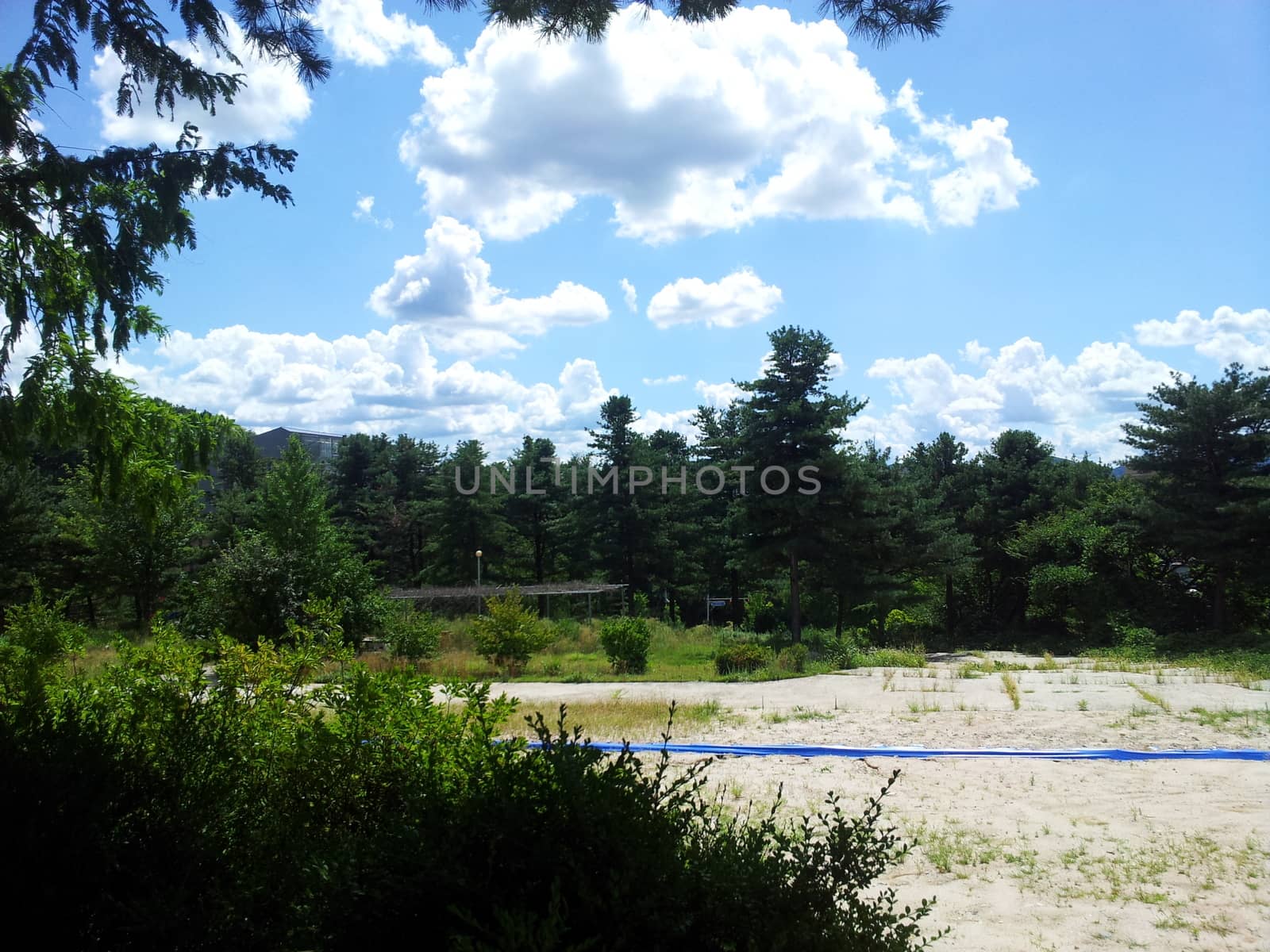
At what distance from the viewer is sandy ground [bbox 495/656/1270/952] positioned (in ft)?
13.2

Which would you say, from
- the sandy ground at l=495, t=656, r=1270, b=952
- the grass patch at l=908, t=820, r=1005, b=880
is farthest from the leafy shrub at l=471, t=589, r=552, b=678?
the grass patch at l=908, t=820, r=1005, b=880

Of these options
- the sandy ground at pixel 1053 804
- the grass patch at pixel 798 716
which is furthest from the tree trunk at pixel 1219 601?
the grass patch at pixel 798 716

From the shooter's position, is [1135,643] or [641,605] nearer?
[1135,643]

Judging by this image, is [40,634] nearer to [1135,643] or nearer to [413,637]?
[413,637]

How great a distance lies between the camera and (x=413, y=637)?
16.4 meters

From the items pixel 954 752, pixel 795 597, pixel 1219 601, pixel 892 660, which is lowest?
pixel 892 660

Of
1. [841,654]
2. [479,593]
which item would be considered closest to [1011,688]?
[841,654]

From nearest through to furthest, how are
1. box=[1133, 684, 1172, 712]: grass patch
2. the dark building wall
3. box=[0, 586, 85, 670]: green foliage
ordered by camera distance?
box=[0, 586, 85, 670]: green foliage, box=[1133, 684, 1172, 712]: grass patch, the dark building wall

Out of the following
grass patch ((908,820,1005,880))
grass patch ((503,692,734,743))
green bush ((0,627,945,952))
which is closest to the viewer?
green bush ((0,627,945,952))

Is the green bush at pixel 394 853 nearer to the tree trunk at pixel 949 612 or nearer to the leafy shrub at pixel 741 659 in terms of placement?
the leafy shrub at pixel 741 659

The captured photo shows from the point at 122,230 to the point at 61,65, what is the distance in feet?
2.86

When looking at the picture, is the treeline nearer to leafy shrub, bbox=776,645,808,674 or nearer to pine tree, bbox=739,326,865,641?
A: pine tree, bbox=739,326,865,641

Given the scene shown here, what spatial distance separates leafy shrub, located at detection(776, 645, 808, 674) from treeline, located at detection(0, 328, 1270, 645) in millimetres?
5535

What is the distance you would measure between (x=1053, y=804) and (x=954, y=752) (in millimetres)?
1886
